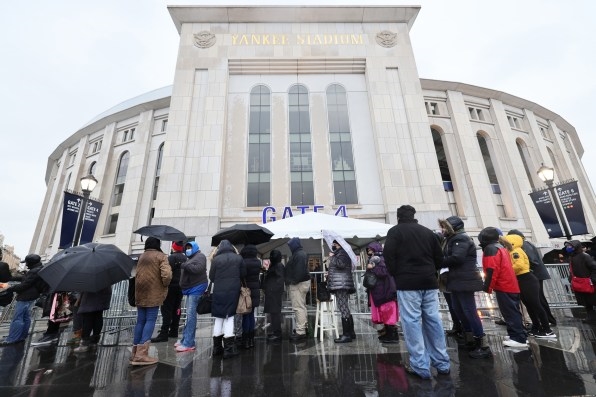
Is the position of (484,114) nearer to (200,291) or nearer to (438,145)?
(438,145)

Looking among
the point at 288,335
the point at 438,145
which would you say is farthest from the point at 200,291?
the point at 438,145

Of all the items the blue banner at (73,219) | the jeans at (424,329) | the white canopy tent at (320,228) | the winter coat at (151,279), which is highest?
the blue banner at (73,219)

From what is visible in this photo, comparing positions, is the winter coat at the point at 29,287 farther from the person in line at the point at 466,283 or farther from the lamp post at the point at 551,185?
the lamp post at the point at 551,185

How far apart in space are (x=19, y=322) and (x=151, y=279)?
17.0ft

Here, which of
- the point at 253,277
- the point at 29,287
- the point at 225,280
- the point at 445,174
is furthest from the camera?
the point at 445,174

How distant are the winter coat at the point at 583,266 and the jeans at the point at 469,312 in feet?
19.0

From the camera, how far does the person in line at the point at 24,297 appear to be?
6809 millimetres

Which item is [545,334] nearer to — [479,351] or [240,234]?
[479,351]

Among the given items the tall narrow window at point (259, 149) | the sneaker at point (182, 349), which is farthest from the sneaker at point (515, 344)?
the tall narrow window at point (259, 149)

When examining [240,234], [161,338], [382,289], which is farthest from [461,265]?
[161,338]

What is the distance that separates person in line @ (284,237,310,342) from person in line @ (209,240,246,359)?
1.34 m

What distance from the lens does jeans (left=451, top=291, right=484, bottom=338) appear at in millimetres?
4602

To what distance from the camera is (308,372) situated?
4133 mm

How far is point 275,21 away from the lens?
846 inches
